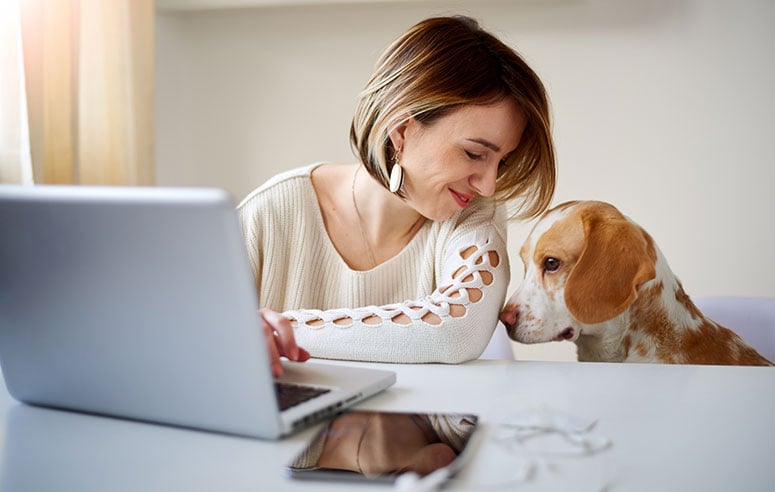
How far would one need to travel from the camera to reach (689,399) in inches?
33.3

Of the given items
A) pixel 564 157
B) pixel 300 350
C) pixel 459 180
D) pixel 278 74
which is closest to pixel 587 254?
pixel 459 180

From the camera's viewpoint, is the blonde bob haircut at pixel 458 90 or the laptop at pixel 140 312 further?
the blonde bob haircut at pixel 458 90

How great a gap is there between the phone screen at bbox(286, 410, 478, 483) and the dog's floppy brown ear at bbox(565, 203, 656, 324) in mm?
440

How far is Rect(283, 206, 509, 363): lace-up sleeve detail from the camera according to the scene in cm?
104

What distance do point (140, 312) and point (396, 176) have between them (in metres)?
0.73

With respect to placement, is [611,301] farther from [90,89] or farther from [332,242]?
[90,89]

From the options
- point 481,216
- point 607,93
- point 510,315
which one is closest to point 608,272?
point 510,315

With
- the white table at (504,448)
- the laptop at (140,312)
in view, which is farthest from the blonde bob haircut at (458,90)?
the laptop at (140,312)

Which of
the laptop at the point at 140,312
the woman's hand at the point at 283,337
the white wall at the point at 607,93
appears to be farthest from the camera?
the white wall at the point at 607,93

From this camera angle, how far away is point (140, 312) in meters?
0.68

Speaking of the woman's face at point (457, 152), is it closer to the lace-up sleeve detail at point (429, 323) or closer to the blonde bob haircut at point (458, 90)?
the blonde bob haircut at point (458, 90)

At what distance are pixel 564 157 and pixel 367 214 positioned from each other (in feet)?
3.32

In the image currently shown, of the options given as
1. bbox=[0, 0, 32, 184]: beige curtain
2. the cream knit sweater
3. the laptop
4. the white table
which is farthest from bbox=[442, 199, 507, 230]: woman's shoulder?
bbox=[0, 0, 32, 184]: beige curtain

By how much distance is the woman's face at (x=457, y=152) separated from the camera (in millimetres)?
1265
